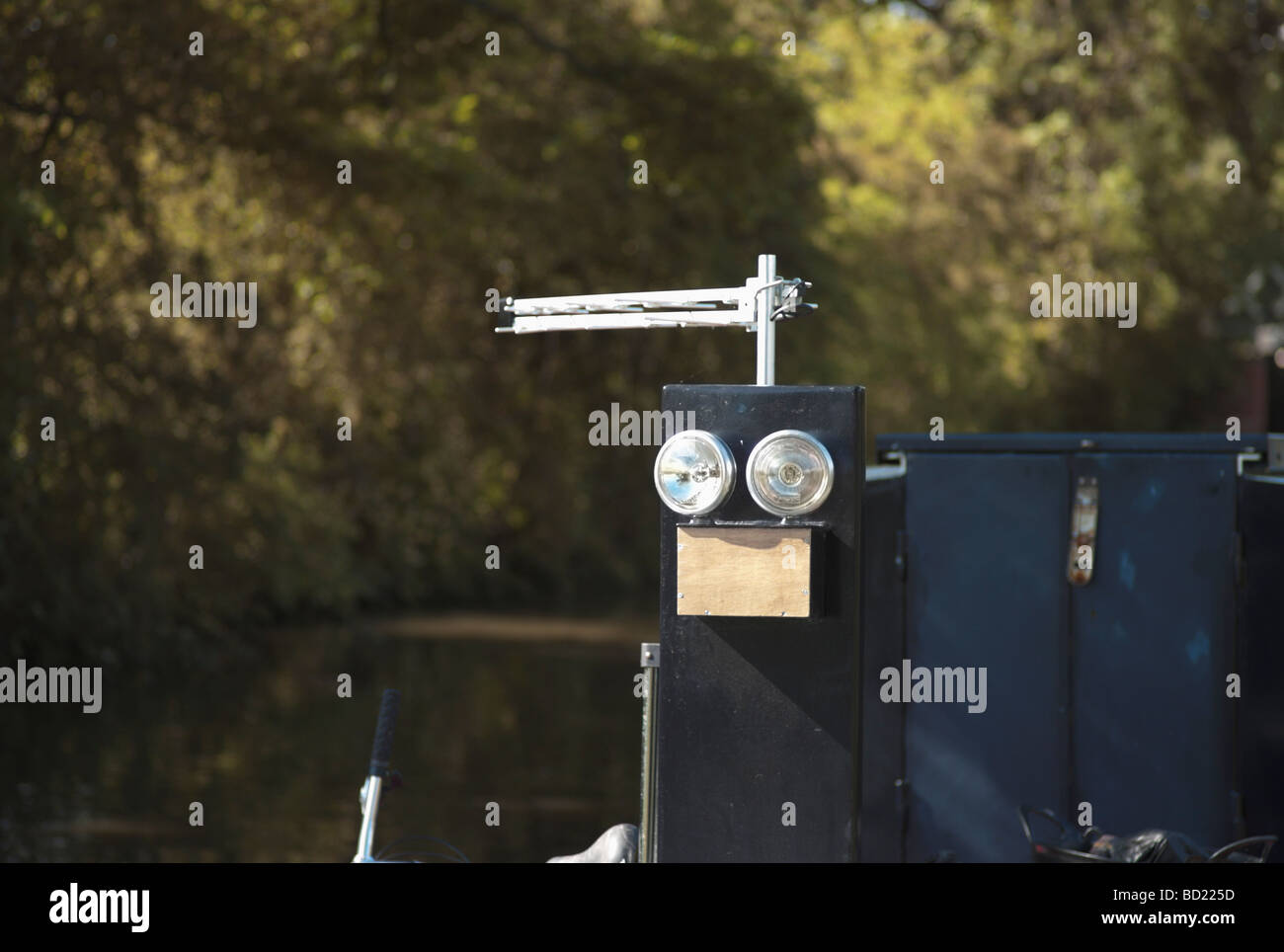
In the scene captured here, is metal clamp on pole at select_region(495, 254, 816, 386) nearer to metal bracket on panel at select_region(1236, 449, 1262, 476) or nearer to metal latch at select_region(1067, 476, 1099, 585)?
metal latch at select_region(1067, 476, 1099, 585)

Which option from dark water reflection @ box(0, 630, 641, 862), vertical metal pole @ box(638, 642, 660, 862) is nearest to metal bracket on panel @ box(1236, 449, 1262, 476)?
vertical metal pole @ box(638, 642, 660, 862)

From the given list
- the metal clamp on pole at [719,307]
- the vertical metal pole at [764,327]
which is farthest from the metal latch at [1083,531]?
the vertical metal pole at [764,327]

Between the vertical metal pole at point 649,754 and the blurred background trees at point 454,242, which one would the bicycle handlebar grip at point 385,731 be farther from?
the blurred background trees at point 454,242

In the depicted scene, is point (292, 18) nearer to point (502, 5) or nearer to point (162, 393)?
point (502, 5)

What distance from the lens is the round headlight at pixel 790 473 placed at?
4.21m

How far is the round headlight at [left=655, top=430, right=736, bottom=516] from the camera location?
4.27 meters

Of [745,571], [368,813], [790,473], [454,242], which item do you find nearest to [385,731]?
[368,813]

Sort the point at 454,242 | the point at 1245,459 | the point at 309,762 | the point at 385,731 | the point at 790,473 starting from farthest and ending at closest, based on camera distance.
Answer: the point at 454,242
the point at 309,762
the point at 1245,459
the point at 385,731
the point at 790,473

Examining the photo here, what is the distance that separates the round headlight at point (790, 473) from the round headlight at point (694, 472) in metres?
0.07

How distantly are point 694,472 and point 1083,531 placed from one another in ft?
7.12

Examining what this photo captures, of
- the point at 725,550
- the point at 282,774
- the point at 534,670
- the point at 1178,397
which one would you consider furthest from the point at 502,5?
the point at 1178,397

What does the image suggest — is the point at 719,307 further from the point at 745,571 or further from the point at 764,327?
the point at 745,571

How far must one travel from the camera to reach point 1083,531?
5.96m

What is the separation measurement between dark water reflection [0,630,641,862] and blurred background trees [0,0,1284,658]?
3.22ft
